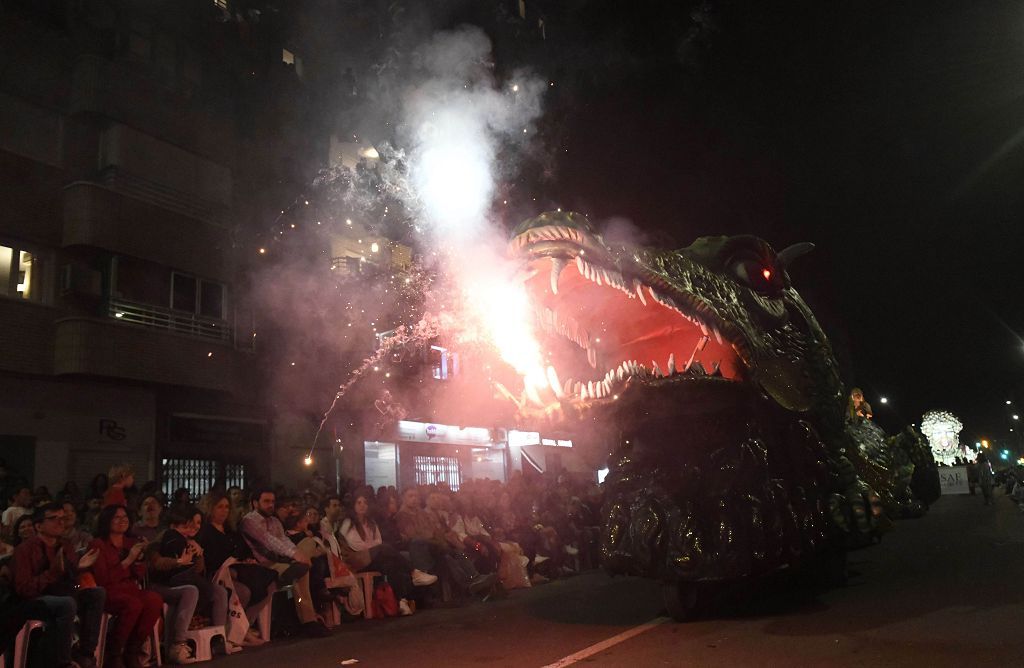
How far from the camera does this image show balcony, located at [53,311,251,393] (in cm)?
1227

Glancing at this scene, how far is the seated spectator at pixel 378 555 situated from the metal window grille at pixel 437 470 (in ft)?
32.8

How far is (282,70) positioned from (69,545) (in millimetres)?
13869

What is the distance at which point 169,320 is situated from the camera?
14156 millimetres

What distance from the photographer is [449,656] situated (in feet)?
17.7

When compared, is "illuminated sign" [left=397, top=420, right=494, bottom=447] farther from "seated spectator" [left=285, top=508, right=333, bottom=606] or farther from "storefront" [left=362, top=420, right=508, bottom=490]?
"seated spectator" [left=285, top=508, right=333, bottom=606]

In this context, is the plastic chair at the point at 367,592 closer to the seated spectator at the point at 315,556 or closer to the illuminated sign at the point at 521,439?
the seated spectator at the point at 315,556

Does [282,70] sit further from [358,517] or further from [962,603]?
[962,603]

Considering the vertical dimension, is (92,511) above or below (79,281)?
below

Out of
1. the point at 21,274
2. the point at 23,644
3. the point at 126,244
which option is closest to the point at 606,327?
the point at 23,644

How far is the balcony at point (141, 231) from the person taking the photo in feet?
42.3

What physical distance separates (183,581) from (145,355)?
7870 millimetres

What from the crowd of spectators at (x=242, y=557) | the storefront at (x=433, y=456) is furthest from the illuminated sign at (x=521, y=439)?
the crowd of spectators at (x=242, y=557)

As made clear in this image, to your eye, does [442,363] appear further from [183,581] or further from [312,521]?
[183,581]

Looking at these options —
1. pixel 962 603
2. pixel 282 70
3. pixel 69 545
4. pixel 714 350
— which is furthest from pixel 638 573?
pixel 282 70
